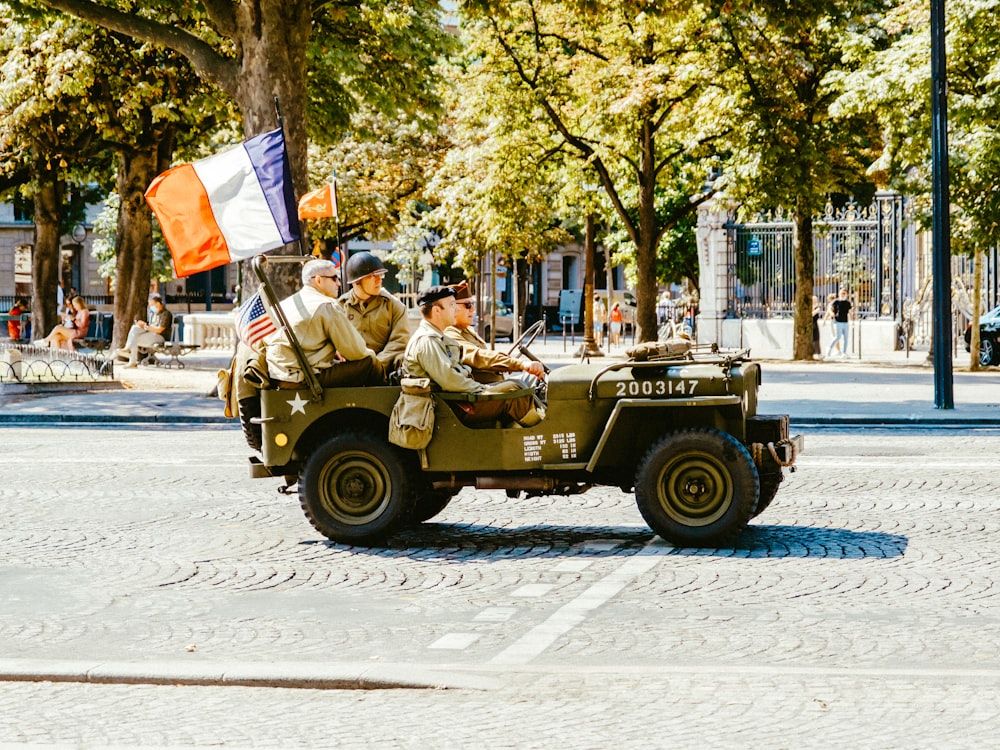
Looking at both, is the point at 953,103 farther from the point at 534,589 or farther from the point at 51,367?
the point at 534,589

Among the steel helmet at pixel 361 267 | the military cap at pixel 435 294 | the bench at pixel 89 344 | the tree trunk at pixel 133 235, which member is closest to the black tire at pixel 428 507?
the military cap at pixel 435 294

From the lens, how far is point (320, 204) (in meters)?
23.0

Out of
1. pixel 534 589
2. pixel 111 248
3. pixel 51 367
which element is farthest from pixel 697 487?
pixel 111 248

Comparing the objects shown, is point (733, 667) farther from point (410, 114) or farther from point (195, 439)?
point (410, 114)

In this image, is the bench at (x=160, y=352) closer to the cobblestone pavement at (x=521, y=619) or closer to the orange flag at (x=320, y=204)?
the orange flag at (x=320, y=204)

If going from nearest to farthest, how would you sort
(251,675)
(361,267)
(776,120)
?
(251,675)
(361,267)
(776,120)

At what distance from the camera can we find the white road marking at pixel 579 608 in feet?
20.2

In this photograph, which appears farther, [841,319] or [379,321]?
[841,319]

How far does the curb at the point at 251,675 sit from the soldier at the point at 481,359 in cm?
345

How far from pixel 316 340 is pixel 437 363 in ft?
2.49

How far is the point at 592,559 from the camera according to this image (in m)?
8.33

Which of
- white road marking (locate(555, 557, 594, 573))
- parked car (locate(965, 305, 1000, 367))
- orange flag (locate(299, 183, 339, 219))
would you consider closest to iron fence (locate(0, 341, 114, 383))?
orange flag (locate(299, 183, 339, 219))

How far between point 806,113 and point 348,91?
9.12m

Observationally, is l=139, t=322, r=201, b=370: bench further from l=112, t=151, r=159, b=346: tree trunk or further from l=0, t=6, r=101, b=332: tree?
l=0, t=6, r=101, b=332: tree
